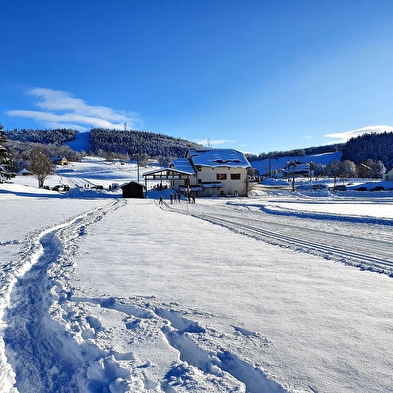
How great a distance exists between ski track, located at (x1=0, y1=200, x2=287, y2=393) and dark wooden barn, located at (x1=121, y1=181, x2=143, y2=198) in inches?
1580

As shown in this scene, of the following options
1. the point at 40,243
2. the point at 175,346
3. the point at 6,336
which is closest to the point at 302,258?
the point at 175,346

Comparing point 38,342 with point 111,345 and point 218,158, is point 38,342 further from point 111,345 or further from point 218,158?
point 218,158

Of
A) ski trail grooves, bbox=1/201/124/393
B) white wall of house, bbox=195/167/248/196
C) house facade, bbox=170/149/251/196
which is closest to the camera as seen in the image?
ski trail grooves, bbox=1/201/124/393

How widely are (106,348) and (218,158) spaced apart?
170ft

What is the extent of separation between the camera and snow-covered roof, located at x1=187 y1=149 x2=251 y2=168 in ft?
171

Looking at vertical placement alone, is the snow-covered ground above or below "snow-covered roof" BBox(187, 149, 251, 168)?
below

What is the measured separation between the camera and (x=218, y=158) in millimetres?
53938

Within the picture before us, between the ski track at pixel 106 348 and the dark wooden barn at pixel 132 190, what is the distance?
40.1 meters

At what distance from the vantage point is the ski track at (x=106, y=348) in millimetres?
2781

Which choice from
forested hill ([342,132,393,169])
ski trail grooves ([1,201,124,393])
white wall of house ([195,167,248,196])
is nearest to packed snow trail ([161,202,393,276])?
ski trail grooves ([1,201,124,393])

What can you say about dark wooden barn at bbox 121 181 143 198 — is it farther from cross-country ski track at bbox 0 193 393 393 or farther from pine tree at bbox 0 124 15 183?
cross-country ski track at bbox 0 193 393 393

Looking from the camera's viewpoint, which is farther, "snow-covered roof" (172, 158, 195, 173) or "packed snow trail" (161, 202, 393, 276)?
"snow-covered roof" (172, 158, 195, 173)

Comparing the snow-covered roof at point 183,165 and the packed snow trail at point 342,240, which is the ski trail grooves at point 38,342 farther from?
the snow-covered roof at point 183,165

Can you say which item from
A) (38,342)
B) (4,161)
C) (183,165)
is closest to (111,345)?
(38,342)
